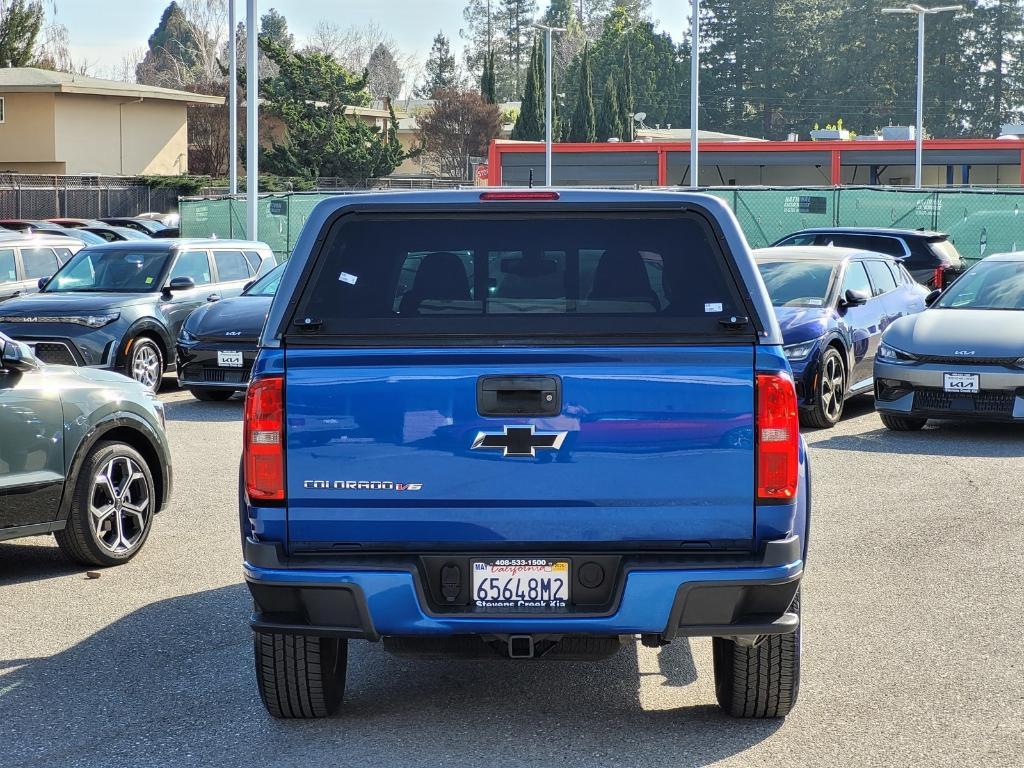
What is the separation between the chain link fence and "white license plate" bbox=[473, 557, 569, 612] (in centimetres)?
4386

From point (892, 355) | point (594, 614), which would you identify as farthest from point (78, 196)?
point (594, 614)

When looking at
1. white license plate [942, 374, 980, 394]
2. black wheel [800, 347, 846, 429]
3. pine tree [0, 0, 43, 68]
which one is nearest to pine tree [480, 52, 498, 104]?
pine tree [0, 0, 43, 68]

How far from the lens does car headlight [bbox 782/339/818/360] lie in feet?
44.5

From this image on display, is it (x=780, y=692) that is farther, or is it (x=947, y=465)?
(x=947, y=465)

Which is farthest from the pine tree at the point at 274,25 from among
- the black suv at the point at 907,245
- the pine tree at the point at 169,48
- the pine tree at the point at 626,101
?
the black suv at the point at 907,245

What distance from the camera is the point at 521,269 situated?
5.38 metres

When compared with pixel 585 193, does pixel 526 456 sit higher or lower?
lower

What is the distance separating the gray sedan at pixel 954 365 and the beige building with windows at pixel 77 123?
47442 mm

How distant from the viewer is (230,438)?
13.2 m

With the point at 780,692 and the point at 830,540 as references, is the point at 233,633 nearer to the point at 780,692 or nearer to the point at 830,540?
the point at 780,692

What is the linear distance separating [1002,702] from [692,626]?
1637 mm

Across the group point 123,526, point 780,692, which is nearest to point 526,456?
point 780,692

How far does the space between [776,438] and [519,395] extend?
823mm

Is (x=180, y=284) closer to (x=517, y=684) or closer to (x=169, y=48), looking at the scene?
(x=517, y=684)
